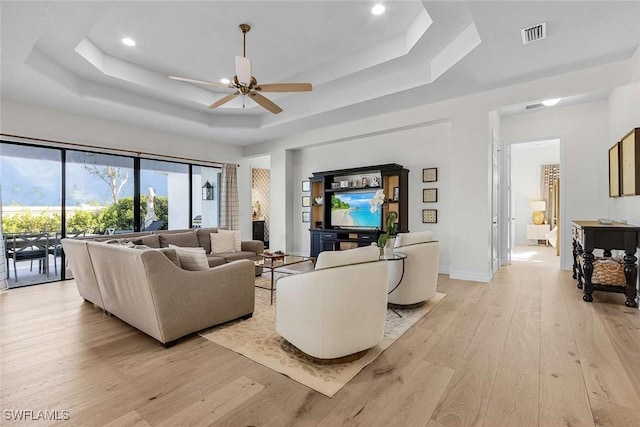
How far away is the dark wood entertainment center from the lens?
5520mm

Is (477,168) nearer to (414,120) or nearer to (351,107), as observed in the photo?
(414,120)

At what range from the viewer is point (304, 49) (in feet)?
13.1

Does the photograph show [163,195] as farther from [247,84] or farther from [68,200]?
[247,84]

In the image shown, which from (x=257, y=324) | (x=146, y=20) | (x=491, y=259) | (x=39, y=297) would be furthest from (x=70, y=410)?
(x=491, y=259)

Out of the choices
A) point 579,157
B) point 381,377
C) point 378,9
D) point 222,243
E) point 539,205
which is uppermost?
point 378,9

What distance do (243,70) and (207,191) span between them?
187 inches

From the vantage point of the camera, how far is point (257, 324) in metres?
2.98

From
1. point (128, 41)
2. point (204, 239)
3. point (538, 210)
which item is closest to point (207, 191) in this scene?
point (204, 239)

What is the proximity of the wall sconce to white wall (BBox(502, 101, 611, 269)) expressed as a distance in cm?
703

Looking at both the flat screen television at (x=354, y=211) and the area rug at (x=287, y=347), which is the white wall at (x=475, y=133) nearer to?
the flat screen television at (x=354, y=211)

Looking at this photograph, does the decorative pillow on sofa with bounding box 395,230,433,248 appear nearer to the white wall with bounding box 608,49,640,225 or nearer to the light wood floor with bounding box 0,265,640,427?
the light wood floor with bounding box 0,265,640,427

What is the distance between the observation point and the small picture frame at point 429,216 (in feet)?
17.6

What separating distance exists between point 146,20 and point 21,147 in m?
3.35

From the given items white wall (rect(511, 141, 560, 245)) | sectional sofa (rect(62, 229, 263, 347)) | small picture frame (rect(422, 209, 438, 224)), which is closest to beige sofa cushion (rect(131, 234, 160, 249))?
sectional sofa (rect(62, 229, 263, 347))
